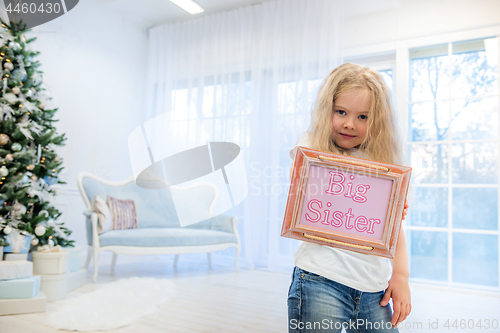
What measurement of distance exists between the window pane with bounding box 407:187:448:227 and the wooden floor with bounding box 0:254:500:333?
64 cm

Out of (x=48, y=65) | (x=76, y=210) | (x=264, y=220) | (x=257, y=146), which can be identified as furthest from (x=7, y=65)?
(x=264, y=220)

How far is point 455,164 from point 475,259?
89 cm

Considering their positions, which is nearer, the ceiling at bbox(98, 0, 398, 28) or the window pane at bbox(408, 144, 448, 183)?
the window pane at bbox(408, 144, 448, 183)

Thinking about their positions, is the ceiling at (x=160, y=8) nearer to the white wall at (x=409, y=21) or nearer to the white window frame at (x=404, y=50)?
the white wall at (x=409, y=21)

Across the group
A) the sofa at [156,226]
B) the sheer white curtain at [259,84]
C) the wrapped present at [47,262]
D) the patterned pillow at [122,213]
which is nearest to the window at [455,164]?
the sheer white curtain at [259,84]

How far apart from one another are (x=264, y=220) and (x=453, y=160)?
6.35ft

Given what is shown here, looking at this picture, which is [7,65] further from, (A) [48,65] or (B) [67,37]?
(B) [67,37]

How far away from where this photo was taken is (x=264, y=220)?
13.1ft

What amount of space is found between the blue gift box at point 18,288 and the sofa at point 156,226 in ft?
2.55

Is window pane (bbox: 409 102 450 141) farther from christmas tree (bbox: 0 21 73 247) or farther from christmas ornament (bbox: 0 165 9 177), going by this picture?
christmas ornament (bbox: 0 165 9 177)

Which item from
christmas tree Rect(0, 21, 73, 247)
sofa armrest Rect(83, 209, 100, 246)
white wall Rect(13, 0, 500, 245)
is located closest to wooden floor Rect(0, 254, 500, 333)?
sofa armrest Rect(83, 209, 100, 246)

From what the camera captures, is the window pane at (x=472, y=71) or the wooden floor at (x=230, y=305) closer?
the wooden floor at (x=230, y=305)

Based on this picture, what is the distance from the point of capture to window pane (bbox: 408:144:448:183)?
3.55 meters

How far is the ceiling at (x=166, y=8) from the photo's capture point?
3832mm
